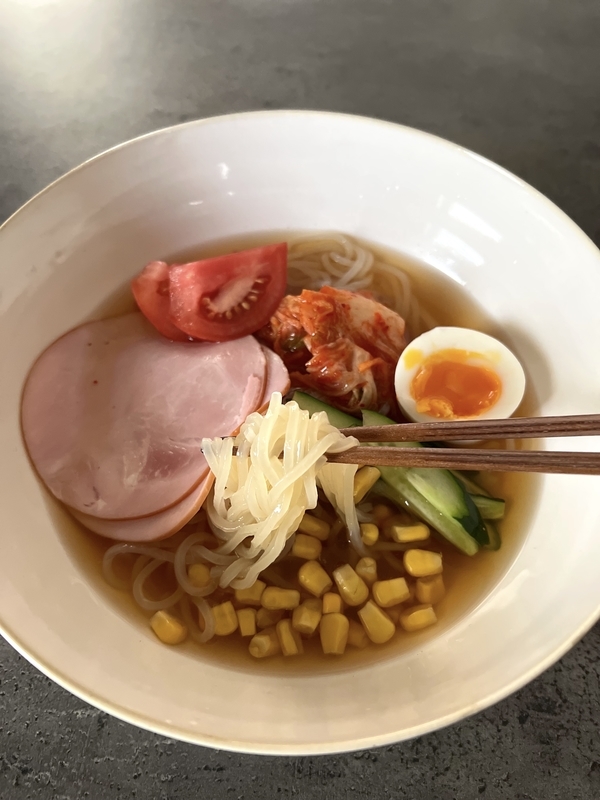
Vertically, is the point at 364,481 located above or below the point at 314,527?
above


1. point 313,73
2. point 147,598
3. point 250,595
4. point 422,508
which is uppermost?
point 313,73

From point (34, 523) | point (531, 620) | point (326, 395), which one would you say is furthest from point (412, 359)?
point (34, 523)

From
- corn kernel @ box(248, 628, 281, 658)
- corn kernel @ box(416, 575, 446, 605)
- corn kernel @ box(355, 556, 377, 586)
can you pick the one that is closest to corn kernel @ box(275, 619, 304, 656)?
corn kernel @ box(248, 628, 281, 658)

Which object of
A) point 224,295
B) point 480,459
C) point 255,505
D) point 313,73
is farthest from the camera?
point 313,73

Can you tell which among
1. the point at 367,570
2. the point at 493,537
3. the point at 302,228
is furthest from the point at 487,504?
the point at 302,228

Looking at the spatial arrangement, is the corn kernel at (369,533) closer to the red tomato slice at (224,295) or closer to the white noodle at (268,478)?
the white noodle at (268,478)

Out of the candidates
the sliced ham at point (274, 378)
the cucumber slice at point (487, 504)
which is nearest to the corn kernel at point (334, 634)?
the cucumber slice at point (487, 504)

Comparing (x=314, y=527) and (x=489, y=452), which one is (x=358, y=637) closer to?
(x=314, y=527)
